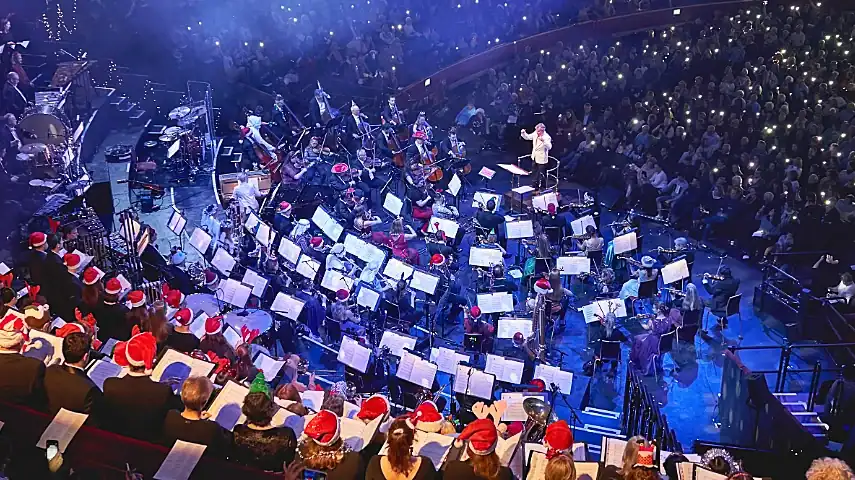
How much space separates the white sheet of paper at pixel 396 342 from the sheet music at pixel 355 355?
2.35ft

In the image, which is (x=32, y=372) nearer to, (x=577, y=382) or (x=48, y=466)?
(x=48, y=466)

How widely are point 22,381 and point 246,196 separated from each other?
34.5 feet

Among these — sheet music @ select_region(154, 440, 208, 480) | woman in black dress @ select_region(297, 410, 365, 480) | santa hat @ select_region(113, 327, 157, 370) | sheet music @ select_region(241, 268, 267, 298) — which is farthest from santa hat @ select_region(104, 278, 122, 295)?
woman in black dress @ select_region(297, 410, 365, 480)

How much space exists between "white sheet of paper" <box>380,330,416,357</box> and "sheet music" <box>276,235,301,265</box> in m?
2.94

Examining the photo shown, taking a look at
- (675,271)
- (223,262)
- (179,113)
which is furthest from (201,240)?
(179,113)

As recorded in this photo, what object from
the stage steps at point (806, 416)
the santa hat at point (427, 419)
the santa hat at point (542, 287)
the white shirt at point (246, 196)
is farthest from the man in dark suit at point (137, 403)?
the white shirt at point (246, 196)

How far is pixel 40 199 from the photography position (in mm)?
18281

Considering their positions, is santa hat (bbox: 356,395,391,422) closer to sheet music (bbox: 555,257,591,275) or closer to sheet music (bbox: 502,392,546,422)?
sheet music (bbox: 502,392,546,422)

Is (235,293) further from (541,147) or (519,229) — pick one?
(541,147)

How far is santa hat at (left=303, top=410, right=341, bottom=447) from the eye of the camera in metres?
7.02

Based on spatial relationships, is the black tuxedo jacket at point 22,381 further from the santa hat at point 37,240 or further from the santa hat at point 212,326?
the santa hat at point 37,240

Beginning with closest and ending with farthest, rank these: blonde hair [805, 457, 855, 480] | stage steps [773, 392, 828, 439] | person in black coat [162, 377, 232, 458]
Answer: blonde hair [805, 457, 855, 480]
person in black coat [162, 377, 232, 458]
stage steps [773, 392, 828, 439]

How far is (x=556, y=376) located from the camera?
1270 centimetres

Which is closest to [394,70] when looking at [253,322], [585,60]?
[585,60]
